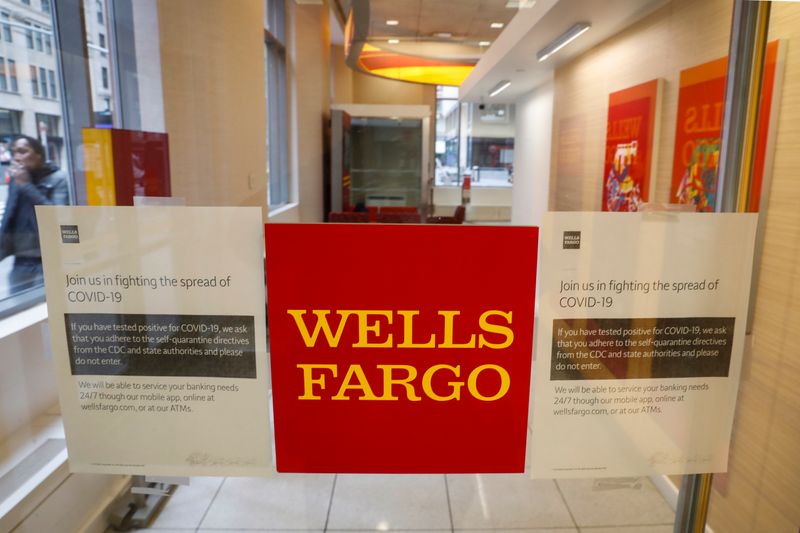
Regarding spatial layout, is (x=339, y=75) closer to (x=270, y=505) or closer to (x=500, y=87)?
(x=500, y=87)

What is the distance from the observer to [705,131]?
158 cm

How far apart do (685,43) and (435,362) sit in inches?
62.1

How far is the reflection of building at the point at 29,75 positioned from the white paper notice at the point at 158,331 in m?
0.78

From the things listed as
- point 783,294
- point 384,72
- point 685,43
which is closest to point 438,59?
point 384,72

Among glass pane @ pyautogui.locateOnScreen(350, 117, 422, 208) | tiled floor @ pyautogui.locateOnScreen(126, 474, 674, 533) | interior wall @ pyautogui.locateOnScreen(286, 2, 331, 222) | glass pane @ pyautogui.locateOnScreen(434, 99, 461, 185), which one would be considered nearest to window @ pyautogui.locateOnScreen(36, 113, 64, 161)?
tiled floor @ pyautogui.locateOnScreen(126, 474, 674, 533)

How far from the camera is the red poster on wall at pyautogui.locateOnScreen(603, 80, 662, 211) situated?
6.27ft

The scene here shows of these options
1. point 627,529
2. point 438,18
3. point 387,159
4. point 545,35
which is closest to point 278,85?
point 387,159

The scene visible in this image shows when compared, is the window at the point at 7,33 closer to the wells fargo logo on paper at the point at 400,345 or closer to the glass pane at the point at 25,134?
the glass pane at the point at 25,134

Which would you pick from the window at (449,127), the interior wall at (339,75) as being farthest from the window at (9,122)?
the window at (449,127)

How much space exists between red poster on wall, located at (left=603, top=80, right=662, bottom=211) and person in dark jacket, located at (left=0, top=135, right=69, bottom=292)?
1682 millimetres

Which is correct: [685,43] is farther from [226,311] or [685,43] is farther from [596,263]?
[226,311]

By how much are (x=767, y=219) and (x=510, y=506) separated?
1.63m

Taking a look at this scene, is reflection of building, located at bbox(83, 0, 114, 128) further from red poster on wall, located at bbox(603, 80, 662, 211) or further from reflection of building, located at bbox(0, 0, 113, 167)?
red poster on wall, located at bbox(603, 80, 662, 211)

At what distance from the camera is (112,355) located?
1232 mm
